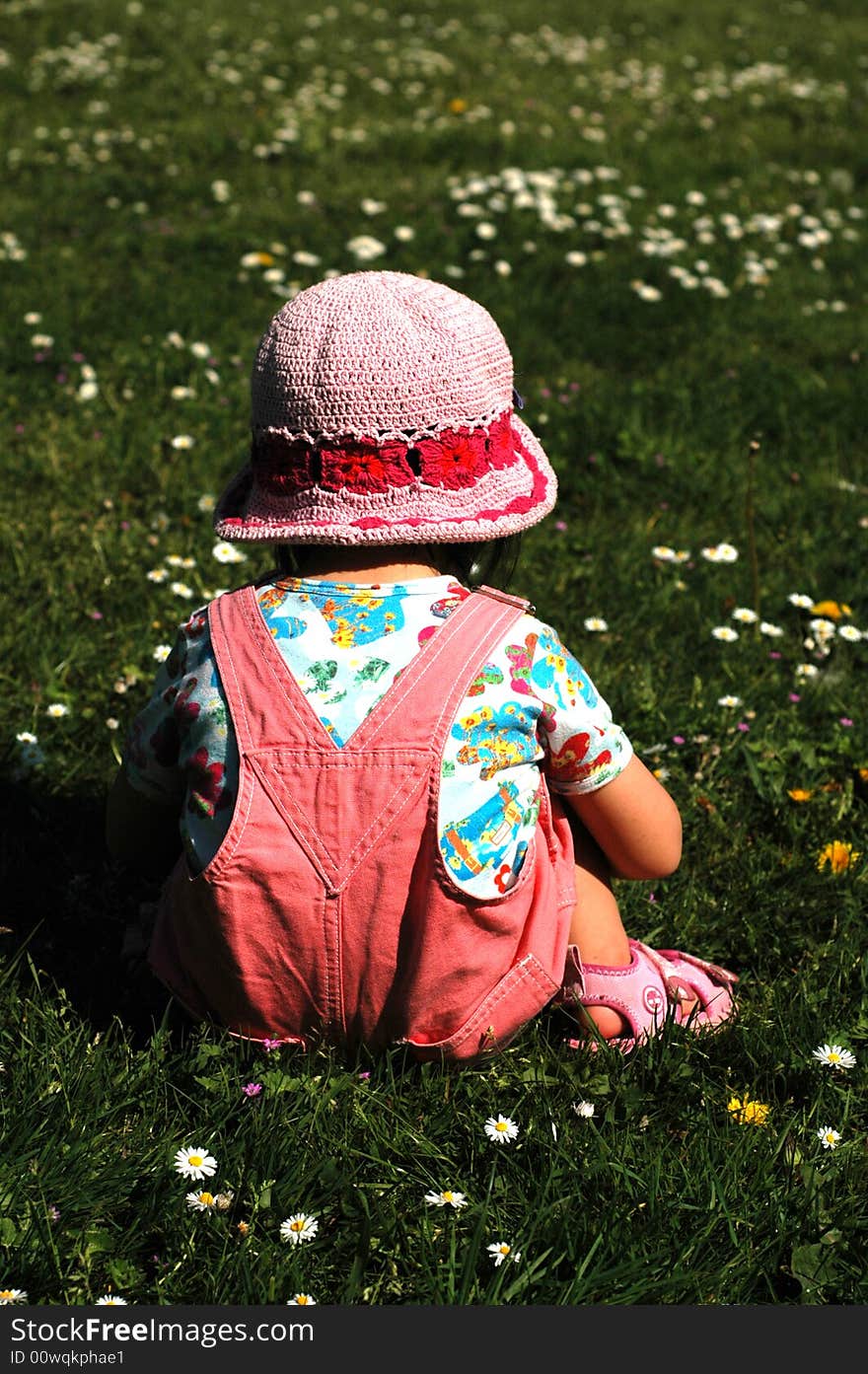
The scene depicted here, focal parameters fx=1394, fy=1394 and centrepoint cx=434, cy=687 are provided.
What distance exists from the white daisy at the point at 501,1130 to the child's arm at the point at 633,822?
495 millimetres

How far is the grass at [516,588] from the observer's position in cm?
219

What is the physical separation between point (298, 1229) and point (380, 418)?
1253mm

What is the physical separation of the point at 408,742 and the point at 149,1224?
0.85 m

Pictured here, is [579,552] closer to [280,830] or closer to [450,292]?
[450,292]

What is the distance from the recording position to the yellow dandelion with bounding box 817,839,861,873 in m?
3.10

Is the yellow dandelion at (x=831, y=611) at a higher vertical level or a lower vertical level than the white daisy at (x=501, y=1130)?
lower

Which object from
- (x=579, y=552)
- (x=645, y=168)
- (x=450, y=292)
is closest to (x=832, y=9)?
(x=645, y=168)

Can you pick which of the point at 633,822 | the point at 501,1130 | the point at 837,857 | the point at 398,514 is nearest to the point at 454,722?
the point at 398,514

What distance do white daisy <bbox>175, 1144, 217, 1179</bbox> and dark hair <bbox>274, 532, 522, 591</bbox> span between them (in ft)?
3.10

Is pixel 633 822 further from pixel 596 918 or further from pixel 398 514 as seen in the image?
pixel 398 514

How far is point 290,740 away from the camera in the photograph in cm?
212

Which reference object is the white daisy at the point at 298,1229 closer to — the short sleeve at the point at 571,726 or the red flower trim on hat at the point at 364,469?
the short sleeve at the point at 571,726

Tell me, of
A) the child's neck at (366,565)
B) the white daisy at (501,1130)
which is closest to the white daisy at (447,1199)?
the white daisy at (501,1130)

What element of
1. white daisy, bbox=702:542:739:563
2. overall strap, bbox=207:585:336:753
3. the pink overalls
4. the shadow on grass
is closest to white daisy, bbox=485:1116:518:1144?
the pink overalls
